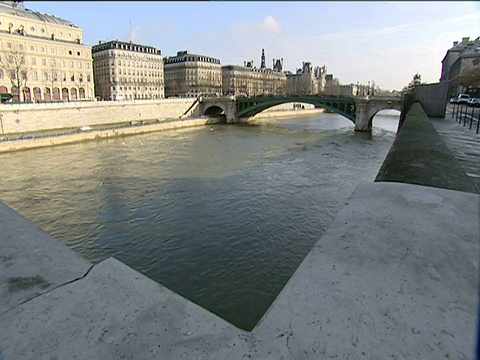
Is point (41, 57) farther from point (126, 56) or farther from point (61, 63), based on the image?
point (126, 56)

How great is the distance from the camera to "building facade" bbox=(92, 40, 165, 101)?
67312 millimetres

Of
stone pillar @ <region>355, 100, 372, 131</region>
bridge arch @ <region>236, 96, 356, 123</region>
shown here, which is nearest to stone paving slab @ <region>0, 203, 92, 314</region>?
stone pillar @ <region>355, 100, 372, 131</region>

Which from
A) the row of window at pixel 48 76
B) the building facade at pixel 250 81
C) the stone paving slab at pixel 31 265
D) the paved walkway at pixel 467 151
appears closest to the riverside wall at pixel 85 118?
the row of window at pixel 48 76

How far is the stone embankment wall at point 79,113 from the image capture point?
101ft

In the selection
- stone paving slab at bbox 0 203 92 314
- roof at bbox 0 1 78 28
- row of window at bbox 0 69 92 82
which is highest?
roof at bbox 0 1 78 28

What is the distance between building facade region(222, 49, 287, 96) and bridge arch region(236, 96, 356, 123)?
114ft

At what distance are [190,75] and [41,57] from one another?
Result: 37062 mm

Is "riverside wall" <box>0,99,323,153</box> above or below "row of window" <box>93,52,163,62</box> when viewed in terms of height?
below

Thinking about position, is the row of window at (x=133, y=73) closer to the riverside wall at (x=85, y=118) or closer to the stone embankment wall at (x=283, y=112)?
the riverside wall at (x=85, y=118)

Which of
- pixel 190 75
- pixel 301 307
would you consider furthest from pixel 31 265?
pixel 190 75

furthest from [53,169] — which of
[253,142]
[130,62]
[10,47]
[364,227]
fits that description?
[130,62]

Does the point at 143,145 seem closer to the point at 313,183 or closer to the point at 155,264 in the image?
the point at 313,183

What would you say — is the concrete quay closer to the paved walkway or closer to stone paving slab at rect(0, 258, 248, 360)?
stone paving slab at rect(0, 258, 248, 360)

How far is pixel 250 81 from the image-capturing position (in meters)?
96.2
